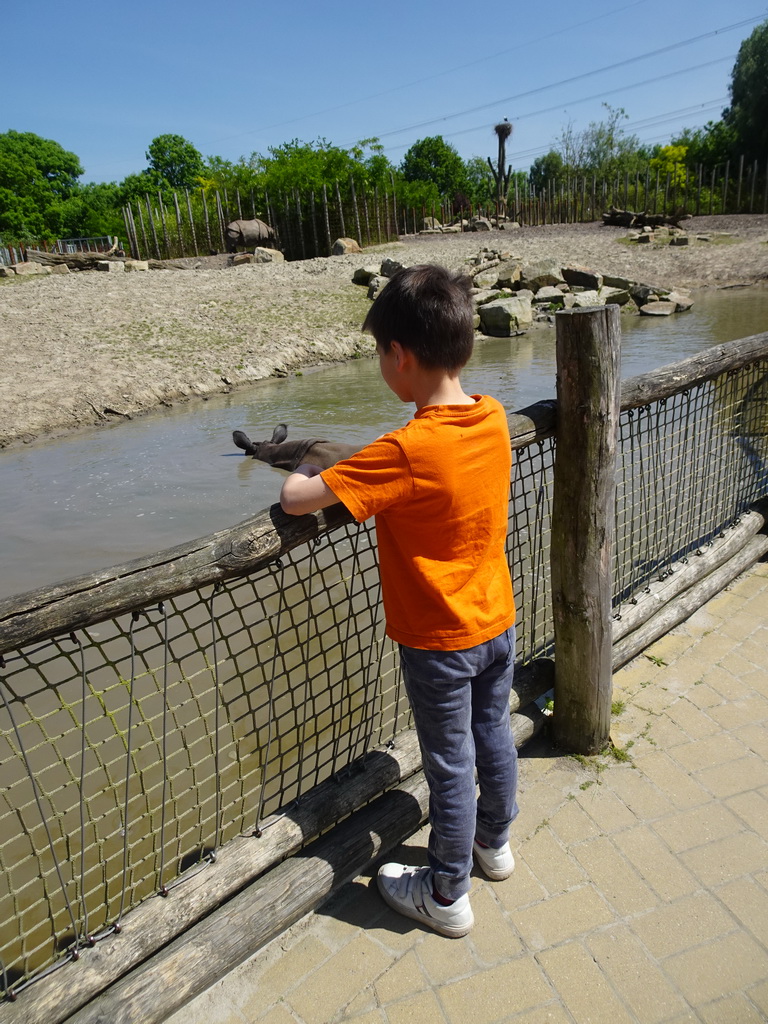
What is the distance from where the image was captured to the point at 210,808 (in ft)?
9.87

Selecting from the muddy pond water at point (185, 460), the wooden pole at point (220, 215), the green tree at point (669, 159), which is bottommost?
the muddy pond water at point (185, 460)

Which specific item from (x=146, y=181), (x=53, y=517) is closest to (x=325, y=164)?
(x=53, y=517)

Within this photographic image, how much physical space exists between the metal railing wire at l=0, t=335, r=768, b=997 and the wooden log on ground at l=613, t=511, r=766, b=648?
87 mm

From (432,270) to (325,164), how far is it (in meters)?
31.9

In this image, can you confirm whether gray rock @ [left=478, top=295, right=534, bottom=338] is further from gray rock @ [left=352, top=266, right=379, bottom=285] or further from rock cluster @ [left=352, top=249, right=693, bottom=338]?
gray rock @ [left=352, top=266, right=379, bottom=285]

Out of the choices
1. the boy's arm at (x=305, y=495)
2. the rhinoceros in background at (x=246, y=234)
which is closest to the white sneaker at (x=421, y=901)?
the boy's arm at (x=305, y=495)

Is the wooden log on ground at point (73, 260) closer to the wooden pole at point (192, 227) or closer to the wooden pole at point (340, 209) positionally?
the wooden pole at point (192, 227)

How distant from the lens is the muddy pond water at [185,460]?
20.1ft

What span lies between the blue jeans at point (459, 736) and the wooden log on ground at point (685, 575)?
1.31m

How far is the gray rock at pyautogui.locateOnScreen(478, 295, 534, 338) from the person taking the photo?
56.1ft

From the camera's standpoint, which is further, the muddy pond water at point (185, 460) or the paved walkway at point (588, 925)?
the muddy pond water at point (185, 460)

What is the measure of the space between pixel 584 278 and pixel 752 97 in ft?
77.3

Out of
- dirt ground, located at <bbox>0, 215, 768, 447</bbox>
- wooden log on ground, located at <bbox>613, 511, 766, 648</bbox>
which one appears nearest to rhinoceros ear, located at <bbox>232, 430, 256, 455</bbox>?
dirt ground, located at <bbox>0, 215, 768, 447</bbox>

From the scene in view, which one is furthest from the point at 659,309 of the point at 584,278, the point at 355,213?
the point at 355,213
